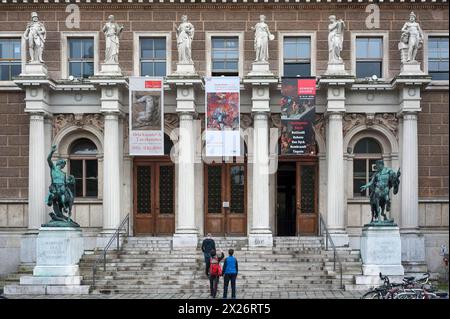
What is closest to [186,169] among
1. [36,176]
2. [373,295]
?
[36,176]

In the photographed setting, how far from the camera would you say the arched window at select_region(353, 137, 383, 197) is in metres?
32.7

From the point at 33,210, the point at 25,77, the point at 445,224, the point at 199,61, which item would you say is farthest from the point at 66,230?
the point at 445,224

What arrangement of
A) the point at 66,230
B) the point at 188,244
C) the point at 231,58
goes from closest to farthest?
the point at 66,230, the point at 188,244, the point at 231,58

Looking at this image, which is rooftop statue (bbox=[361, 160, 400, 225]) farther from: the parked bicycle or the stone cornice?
the stone cornice

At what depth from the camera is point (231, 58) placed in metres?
32.8

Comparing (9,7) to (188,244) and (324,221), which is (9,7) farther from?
(324,221)

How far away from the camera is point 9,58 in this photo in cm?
3297

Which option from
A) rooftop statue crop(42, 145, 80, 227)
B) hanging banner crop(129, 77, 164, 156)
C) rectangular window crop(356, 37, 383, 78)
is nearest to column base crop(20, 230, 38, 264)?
rooftop statue crop(42, 145, 80, 227)

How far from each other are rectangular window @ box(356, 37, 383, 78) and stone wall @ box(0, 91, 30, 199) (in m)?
13.2

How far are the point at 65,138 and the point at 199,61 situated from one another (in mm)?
6092

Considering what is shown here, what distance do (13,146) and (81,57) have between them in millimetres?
4412

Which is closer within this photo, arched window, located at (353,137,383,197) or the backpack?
the backpack

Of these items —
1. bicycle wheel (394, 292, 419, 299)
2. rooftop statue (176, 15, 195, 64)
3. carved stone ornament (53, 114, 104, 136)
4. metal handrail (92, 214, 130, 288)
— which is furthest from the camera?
carved stone ornament (53, 114, 104, 136)

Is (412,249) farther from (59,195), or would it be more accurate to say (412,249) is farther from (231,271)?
(59,195)
